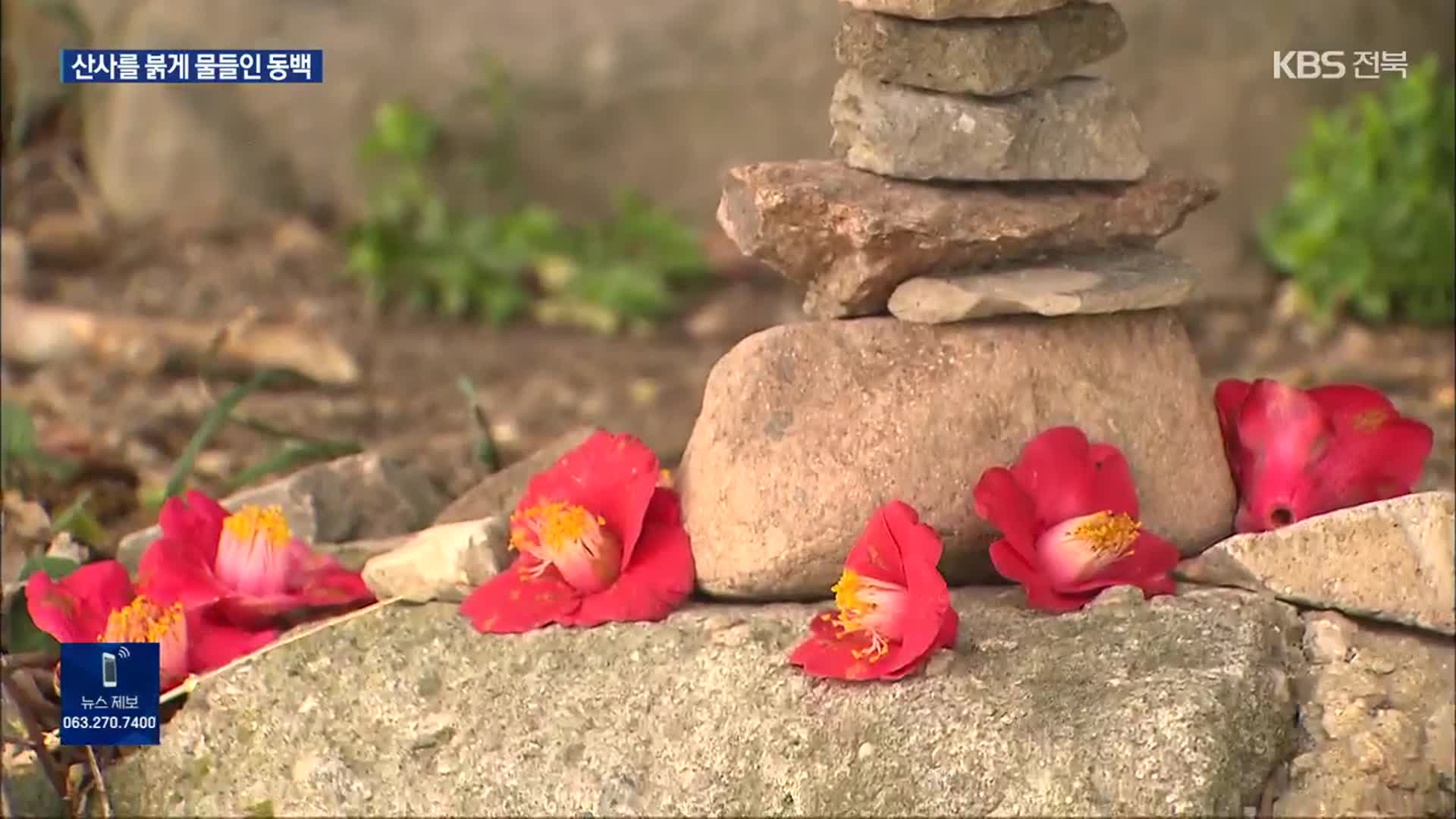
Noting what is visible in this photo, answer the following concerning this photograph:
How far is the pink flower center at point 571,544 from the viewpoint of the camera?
4.96 feet

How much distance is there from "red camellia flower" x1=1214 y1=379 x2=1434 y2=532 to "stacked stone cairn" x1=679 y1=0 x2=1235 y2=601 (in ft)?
0.16

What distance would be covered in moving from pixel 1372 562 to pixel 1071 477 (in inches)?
9.8

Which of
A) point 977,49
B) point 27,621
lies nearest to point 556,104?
point 27,621

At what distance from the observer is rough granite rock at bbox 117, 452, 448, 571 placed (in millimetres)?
1896

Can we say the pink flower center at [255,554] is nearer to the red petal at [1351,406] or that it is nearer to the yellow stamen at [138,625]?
the yellow stamen at [138,625]

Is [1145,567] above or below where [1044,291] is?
below

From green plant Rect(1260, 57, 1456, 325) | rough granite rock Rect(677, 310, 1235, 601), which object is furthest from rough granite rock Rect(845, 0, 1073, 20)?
green plant Rect(1260, 57, 1456, 325)

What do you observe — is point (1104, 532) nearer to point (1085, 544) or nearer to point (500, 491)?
point (1085, 544)

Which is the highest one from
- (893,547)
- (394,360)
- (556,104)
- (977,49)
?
(977,49)

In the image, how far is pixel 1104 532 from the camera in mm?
1446

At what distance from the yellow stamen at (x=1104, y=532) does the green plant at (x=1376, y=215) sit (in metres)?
1.33

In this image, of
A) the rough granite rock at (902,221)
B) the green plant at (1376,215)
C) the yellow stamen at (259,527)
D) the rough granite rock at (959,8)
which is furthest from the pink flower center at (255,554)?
the green plant at (1376,215)

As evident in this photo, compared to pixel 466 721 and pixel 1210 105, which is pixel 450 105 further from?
pixel 466 721

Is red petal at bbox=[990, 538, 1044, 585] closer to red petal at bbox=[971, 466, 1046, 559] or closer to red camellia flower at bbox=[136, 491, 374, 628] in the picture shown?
red petal at bbox=[971, 466, 1046, 559]
